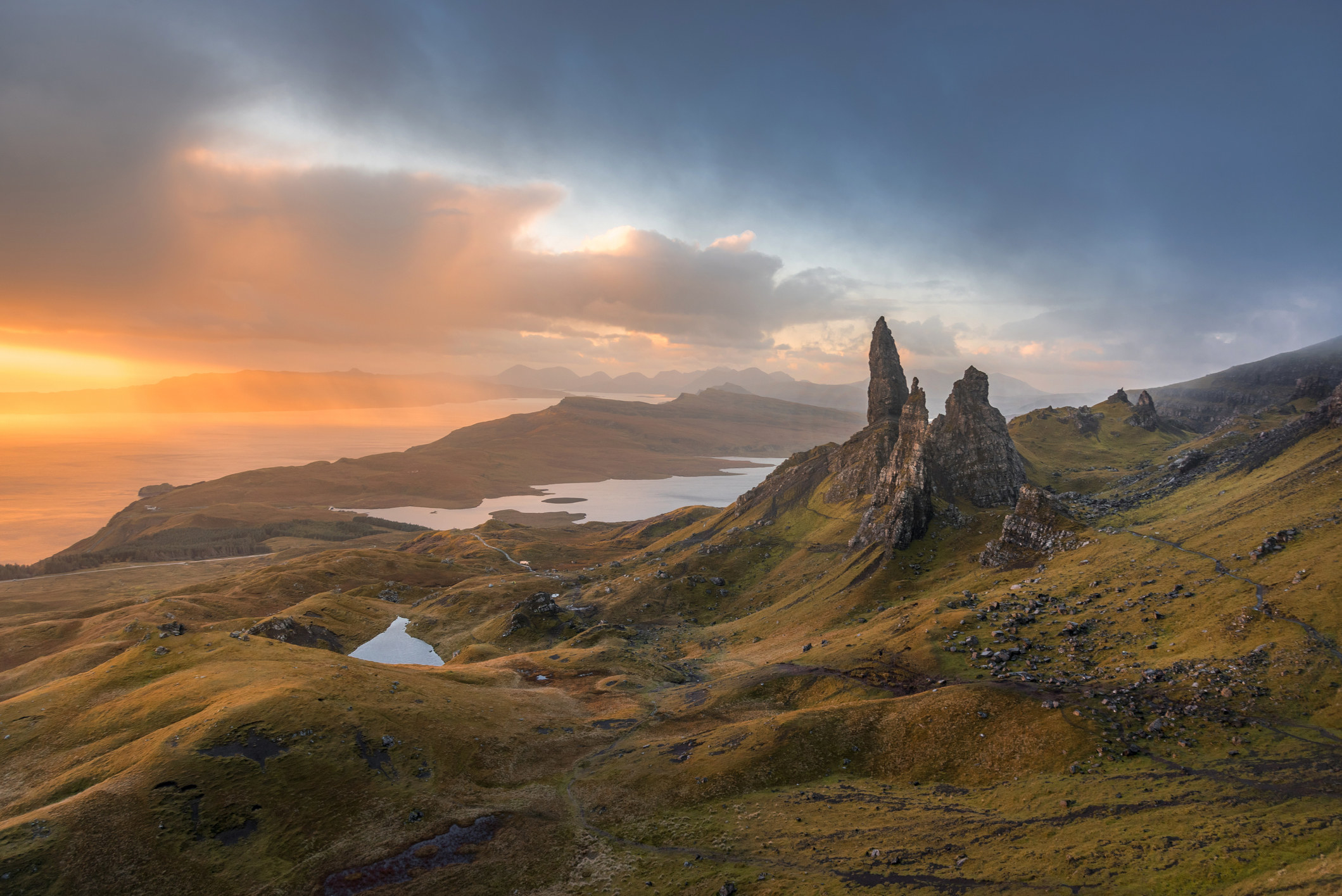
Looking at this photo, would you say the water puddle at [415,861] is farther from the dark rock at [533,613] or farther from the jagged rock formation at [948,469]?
the jagged rock formation at [948,469]

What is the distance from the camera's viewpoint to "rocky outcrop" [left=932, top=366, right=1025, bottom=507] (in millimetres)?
A: 169500

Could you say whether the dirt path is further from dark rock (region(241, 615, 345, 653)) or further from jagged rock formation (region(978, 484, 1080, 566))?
dark rock (region(241, 615, 345, 653))

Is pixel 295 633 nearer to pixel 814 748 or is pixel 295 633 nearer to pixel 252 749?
pixel 252 749

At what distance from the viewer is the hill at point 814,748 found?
48.0 m

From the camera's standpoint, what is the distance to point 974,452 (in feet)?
575

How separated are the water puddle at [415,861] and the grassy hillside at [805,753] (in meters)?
0.30

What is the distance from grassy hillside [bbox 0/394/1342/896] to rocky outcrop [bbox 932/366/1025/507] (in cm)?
5360

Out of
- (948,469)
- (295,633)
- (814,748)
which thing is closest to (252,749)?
(814,748)

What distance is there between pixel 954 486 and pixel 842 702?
4243 inches

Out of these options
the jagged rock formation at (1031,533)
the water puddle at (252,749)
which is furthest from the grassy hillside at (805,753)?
the jagged rock formation at (1031,533)

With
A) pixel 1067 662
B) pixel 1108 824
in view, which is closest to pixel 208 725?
pixel 1108 824

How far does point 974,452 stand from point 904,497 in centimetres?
3751

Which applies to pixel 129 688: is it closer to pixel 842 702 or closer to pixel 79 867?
pixel 79 867

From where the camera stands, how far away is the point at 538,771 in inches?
2995
